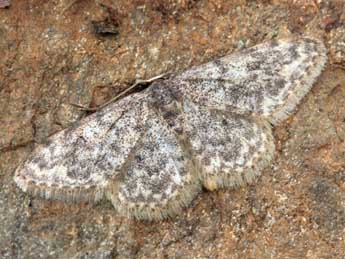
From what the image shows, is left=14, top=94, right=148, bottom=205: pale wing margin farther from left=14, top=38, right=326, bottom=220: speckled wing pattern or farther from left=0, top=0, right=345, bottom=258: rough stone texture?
left=0, top=0, right=345, bottom=258: rough stone texture

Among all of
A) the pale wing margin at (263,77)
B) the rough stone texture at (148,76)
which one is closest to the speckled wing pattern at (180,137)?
the pale wing margin at (263,77)

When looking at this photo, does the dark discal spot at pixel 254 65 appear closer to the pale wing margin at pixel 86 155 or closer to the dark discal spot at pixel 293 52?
the dark discal spot at pixel 293 52

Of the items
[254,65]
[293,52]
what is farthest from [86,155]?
[293,52]

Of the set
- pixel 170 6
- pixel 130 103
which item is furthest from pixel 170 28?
pixel 130 103

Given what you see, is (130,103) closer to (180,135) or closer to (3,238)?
(180,135)

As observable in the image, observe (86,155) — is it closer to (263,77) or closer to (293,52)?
(263,77)

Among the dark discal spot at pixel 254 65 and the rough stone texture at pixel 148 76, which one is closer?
the rough stone texture at pixel 148 76

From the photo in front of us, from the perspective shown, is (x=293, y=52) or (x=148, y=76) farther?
(x=148, y=76)
